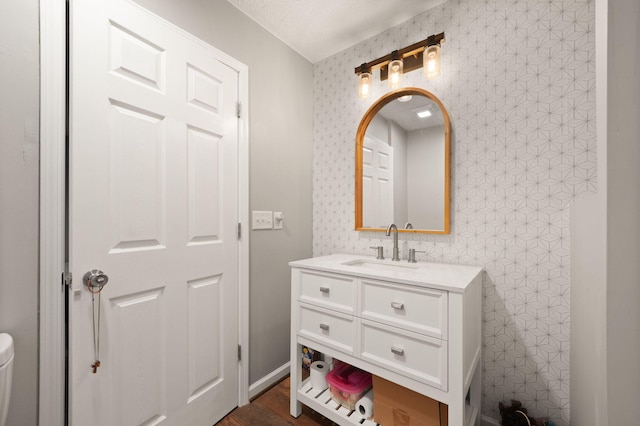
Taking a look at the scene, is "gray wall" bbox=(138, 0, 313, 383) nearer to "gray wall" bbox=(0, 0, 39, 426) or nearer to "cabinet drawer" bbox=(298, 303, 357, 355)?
"cabinet drawer" bbox=(298, 303, 357, 355)

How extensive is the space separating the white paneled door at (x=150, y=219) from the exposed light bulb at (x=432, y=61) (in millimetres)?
1124

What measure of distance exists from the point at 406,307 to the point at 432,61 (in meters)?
1.34

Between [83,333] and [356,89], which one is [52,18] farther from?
[356,89]

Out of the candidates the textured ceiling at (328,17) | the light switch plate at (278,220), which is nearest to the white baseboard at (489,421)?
the light switch plate at (278,220)

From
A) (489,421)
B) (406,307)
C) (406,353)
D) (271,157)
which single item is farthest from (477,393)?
(271,157)

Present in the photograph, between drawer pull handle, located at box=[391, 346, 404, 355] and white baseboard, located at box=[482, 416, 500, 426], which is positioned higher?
drawer pull handle, located at box=[391, 346, 404, 355]

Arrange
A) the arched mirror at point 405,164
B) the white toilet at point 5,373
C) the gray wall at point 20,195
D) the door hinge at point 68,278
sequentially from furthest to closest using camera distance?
the arched mirror at point 405,164 < the door hinge at point 68,278 < the gray wall at point 20,195 < the white toilet at point 5,373

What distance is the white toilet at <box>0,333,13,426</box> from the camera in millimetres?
781

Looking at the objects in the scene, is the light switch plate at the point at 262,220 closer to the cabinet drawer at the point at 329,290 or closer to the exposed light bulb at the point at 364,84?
the cabinet drawer at the point at 329,290

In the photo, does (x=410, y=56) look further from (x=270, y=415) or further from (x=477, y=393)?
(x=270, y=415)

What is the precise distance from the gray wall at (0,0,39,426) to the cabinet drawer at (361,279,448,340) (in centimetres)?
127

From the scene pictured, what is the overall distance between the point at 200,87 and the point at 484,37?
1.56 meters

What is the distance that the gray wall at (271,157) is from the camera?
1.62 m

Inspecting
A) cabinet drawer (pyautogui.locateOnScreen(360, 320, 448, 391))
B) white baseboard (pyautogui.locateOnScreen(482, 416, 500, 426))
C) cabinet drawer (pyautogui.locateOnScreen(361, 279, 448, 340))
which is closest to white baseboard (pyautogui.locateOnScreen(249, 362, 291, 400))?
cabinet drawer (pyautogui.locateOnScreen(360, 320, 448, 391))
